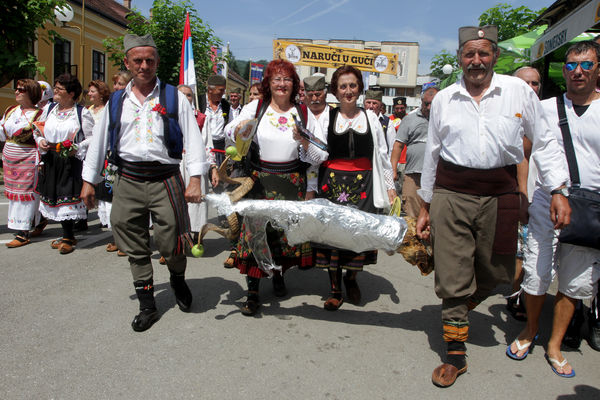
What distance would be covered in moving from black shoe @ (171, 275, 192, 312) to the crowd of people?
0.03ft

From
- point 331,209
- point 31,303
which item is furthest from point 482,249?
point 31,303

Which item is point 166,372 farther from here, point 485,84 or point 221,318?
point 485,84

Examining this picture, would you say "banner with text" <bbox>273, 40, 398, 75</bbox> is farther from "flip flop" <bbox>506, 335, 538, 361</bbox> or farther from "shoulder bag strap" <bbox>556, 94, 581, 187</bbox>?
"flip flop" <bbox>506, 335, 538, 361</bbox>

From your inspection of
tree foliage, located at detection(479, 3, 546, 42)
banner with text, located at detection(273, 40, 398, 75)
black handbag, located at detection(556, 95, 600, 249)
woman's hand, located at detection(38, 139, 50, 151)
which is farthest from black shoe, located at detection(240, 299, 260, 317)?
tree foliage, located at detection(479, 3, 546, 42)

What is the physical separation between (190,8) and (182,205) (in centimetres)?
1076

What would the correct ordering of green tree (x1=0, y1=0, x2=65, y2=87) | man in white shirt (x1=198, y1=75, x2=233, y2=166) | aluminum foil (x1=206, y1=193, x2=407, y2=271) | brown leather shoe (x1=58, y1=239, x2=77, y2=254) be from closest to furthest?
1. aluminum foil (x1=206, y1=193, x2=407, y2=271)
2. brown leather shoe (x1=58, y1=239, x2=77, y2=254)
3. man in white shirt (x1=198, y1=75, x2=233, y2=166)
4. green tree (x1=0, y1=0, x2=65, y2=87)

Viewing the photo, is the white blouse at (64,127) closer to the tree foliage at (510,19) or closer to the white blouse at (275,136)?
the white blouse at (275,136)

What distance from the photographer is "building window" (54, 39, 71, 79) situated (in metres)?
21.2

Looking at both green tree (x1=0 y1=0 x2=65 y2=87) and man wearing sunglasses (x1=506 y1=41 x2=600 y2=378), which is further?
green tree (x1=0 y1=0 x2=65 y2=87)

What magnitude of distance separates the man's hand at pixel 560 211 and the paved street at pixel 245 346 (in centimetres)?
102

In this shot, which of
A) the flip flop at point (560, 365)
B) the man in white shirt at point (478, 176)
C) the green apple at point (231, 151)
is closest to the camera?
the man in white shirt at point (478, 176)

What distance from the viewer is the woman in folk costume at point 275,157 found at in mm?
3539

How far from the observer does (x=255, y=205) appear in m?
3.16

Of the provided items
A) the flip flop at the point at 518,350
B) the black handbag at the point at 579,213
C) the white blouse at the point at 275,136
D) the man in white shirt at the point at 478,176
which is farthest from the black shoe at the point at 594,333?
the white blouse at the point at 275,136
